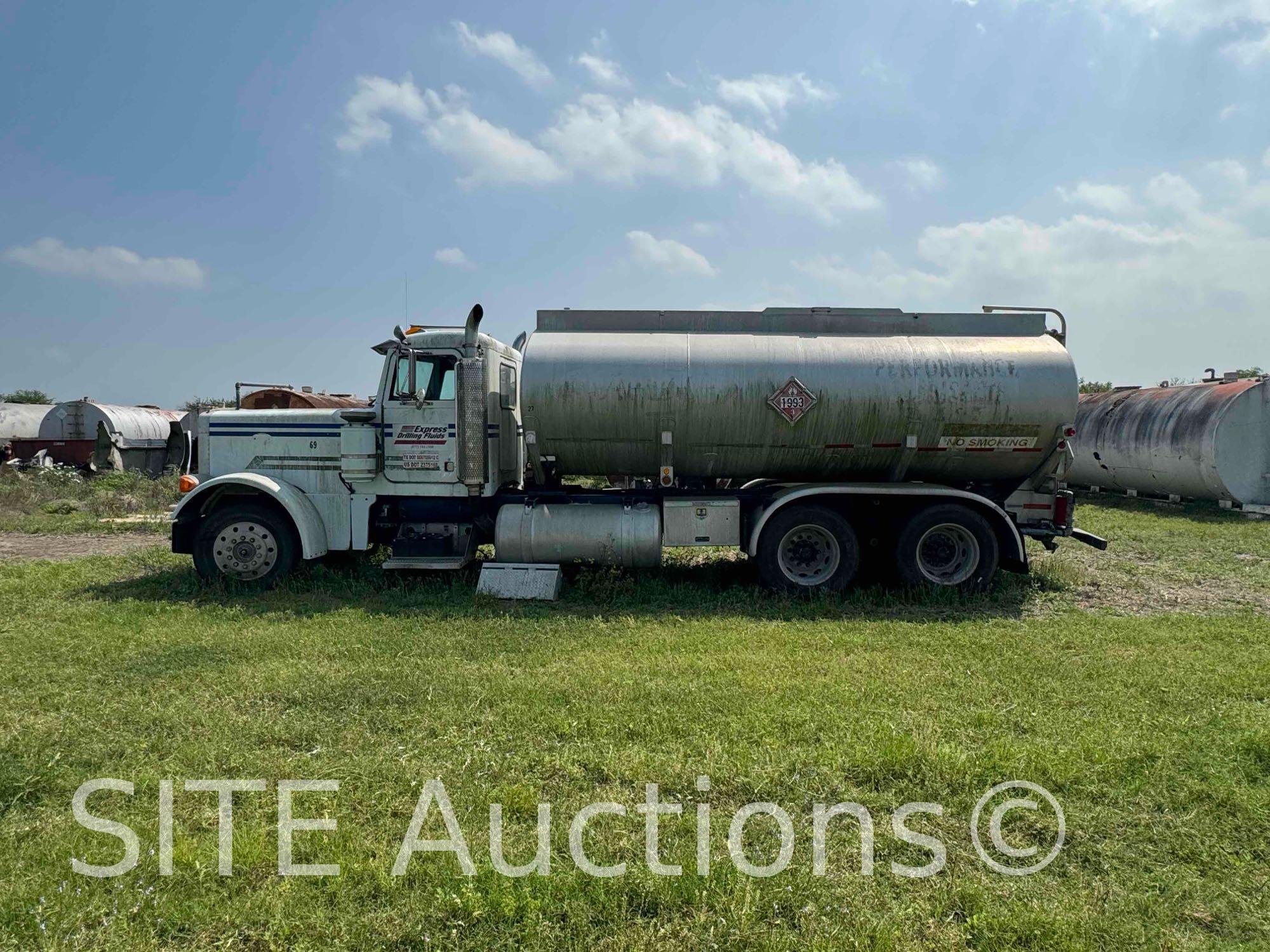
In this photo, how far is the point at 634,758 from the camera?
4.22 metres

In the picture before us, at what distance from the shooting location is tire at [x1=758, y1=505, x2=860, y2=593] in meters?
8.81

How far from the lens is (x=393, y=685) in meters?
5.43

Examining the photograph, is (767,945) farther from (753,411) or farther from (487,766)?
(753,411)

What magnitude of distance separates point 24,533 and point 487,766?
14.5 meters

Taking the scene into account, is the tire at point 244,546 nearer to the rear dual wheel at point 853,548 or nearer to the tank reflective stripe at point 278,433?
the tank reflective stripe at point 278,433

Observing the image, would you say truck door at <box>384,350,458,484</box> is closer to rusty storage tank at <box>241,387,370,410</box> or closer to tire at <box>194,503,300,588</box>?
tire at <box>194,503,300,588</box>

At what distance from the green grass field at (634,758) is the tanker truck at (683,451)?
103cm

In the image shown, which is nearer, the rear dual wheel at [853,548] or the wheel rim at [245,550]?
the rear dual wheel at [853,548]

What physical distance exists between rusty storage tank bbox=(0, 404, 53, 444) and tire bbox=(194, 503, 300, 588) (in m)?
24.4

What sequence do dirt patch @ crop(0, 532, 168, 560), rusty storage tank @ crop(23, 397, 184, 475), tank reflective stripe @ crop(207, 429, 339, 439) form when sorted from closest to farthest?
tank reflective stripe @ crop(207, 429, 339, 439), dirt patch @ crop(0, 532, 168, 560), rusty storage tank @ crop(23, 397, 184, 475)

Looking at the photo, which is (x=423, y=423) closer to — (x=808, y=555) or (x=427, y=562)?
(x=427, y=562)

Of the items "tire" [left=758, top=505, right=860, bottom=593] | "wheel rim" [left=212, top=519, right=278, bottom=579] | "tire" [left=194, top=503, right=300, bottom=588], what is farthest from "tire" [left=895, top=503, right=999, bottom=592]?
"wheel rim" [left=212, top=519, right=278, bottom=579]

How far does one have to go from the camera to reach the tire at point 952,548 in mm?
8797

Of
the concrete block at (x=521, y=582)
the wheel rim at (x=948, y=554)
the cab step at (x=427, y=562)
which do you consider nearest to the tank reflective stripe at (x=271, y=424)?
the cab step at (x=427, y=562)
